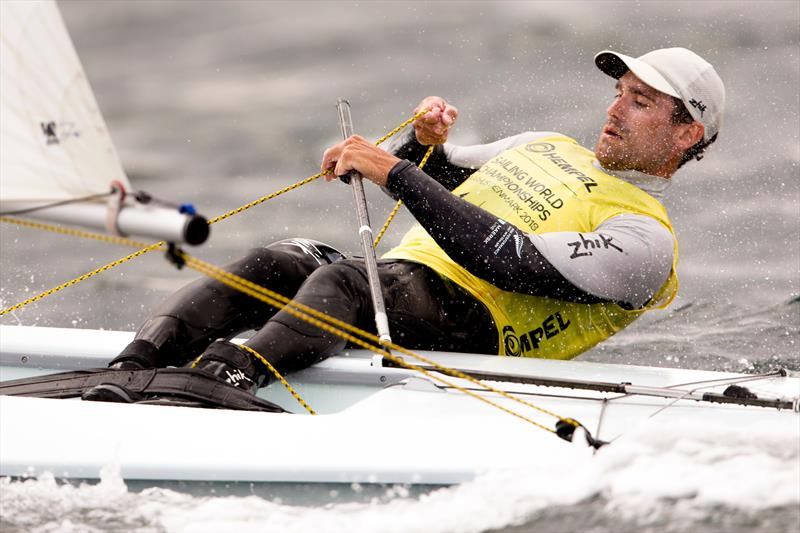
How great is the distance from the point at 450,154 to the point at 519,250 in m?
0.76

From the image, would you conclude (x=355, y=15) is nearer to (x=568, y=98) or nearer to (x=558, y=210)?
(x=568, y=98)

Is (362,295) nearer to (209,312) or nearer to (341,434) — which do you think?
(209,312)

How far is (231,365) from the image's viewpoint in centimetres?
253

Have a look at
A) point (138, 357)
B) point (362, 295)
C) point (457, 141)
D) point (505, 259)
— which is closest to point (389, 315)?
point (362, 295)

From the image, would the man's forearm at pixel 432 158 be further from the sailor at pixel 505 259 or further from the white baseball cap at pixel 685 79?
the white baseball cap at pixel 685 79

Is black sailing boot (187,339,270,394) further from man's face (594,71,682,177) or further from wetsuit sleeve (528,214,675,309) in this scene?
man's face (594,71,682,177)

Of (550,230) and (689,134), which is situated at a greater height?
(689,134)

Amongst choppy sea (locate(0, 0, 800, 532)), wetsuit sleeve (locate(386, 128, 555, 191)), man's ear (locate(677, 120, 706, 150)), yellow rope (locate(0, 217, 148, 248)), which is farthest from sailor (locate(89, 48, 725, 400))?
yellow rope (locate(0, 217, 148, 248))

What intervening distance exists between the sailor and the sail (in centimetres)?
67

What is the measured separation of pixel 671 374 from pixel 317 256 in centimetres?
90

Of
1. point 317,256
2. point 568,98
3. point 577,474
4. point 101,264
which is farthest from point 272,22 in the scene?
point 577,474

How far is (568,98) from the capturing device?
19.1ft

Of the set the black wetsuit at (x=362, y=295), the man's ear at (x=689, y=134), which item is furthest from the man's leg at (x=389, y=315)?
the man's ear at (x=689, y=134)

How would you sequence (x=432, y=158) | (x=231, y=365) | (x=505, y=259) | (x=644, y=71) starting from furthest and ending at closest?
(x=432, y=158)
(x=644, y=71)
(x=505, y=259)
(x=231, y=365)
